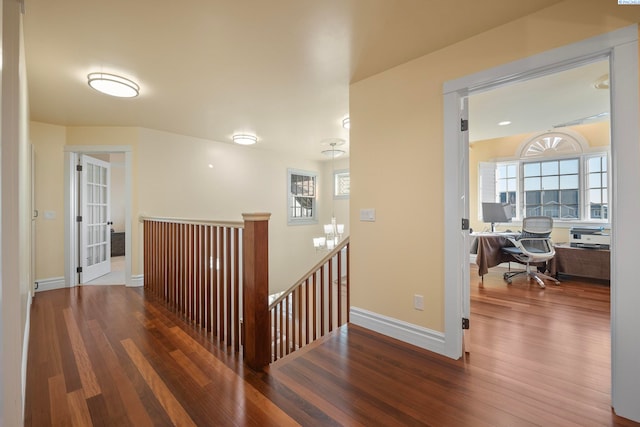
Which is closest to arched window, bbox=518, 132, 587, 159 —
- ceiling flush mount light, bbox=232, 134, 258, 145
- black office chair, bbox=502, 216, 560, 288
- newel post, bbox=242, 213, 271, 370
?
black office chair, bbox=502, 216, 560, 288

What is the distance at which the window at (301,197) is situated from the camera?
252 inches

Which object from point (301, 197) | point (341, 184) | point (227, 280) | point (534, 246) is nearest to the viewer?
point (227, 280)

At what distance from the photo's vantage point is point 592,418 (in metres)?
1.47

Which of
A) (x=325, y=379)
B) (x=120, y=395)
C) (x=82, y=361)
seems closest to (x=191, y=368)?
(x=120, y=395)

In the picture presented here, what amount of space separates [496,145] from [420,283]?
5.07 metres

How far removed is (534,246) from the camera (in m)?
4.29

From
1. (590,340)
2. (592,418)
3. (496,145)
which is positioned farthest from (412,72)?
(496,145)

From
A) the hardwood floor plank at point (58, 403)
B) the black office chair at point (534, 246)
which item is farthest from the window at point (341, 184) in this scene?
the hardwood floor plank at point (58, 403)

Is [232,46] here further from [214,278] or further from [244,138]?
[244,138]

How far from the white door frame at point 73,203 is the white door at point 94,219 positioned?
4.2 inches

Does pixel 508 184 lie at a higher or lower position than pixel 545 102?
lower

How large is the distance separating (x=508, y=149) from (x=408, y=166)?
186 inches

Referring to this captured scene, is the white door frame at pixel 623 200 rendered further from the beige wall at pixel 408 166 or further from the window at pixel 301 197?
the window at pixel 301 197

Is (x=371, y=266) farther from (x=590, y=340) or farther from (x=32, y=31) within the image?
(x=32, y=31)
